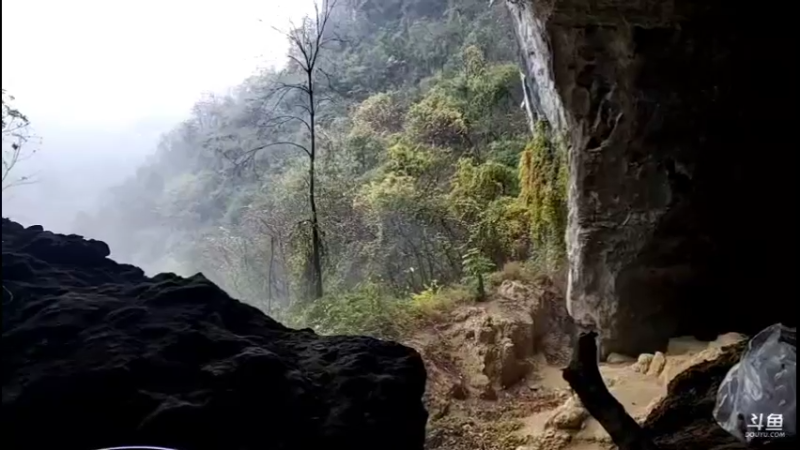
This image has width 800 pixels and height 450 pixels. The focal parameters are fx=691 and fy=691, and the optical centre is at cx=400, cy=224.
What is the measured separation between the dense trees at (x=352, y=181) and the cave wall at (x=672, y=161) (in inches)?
48.1

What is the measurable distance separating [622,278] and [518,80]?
3018 mm

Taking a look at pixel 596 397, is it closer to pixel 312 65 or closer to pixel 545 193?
pixel 312 65

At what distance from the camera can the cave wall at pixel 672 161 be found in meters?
3.11

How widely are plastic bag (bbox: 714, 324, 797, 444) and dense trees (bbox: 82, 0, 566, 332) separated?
84.6 inches

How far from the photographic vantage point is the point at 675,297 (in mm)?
3627

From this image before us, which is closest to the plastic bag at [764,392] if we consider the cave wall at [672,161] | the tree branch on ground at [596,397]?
the tree branch on ground at [596,397]

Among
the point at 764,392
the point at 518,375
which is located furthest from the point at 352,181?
the point at 764,392

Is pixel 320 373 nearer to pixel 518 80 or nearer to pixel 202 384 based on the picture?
pixel 202 384

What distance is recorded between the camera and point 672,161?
Answer: 3.47 metres

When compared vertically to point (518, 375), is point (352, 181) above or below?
above

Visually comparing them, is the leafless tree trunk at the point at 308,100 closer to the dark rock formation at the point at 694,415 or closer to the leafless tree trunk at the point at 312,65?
the leafless tree trunk at the point at 312,65

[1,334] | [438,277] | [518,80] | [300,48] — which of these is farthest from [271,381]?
[518,80]
